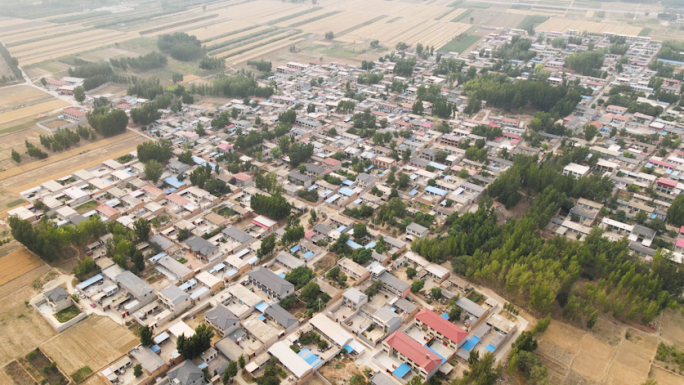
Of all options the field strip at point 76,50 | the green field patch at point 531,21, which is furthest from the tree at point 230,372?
the green field patch at point 531,21

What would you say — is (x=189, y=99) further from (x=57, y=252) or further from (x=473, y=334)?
(x=473, y=334)

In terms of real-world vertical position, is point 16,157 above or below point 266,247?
above

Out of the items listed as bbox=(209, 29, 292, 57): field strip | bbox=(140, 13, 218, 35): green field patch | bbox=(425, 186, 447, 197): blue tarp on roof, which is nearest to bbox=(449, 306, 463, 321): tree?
bbox=(425, 186, 447, 197): blue tarp on roof

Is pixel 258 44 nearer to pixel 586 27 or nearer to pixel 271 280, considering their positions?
pixel 271 280

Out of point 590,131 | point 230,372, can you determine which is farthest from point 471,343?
point 590,131

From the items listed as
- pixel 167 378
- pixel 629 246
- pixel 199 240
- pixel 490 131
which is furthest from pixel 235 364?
pixel 490 131

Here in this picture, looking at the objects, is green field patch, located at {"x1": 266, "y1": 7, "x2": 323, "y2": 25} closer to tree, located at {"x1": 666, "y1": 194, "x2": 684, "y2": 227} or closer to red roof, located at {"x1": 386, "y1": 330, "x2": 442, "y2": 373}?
tree, located at {"x1": 666, "y1": 194, "x2": 684, "y2": 227}
